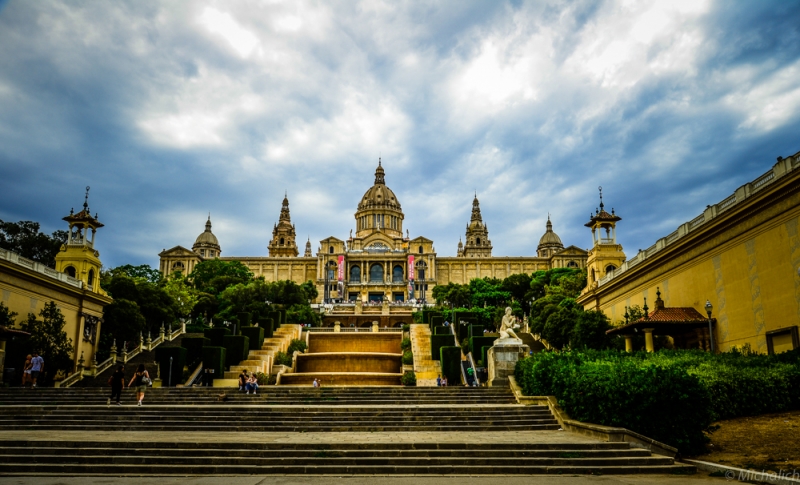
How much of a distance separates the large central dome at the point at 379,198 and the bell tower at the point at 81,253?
92461 mm

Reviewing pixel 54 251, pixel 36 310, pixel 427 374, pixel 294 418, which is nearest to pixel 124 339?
pixel 36 310

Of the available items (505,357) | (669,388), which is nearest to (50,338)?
(505,357)

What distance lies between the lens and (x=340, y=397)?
75.7 feet

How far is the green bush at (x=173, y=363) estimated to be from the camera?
33.1 meters

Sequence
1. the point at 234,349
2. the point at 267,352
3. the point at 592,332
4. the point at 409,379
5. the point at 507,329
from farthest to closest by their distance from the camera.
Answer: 1. the point at 267,352
2. the point at 592,332
3. the point at 234,349
4. the point at 409,379
5. the point at 507,329

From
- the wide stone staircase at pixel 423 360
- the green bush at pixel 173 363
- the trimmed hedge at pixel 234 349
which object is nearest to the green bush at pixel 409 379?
the wide stone staircase at pixel 423 360

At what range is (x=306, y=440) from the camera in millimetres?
15117

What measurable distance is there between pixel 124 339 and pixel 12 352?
13.2 meters

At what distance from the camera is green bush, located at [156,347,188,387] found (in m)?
33.1

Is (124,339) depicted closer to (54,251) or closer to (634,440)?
(54,251)

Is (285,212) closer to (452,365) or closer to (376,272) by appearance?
(376,272)

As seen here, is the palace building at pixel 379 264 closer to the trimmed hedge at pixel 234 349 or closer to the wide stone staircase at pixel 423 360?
the wide stone staircase at pixel 423 360

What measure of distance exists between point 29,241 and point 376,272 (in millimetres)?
62140

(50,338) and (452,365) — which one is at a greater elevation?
(50,338)
